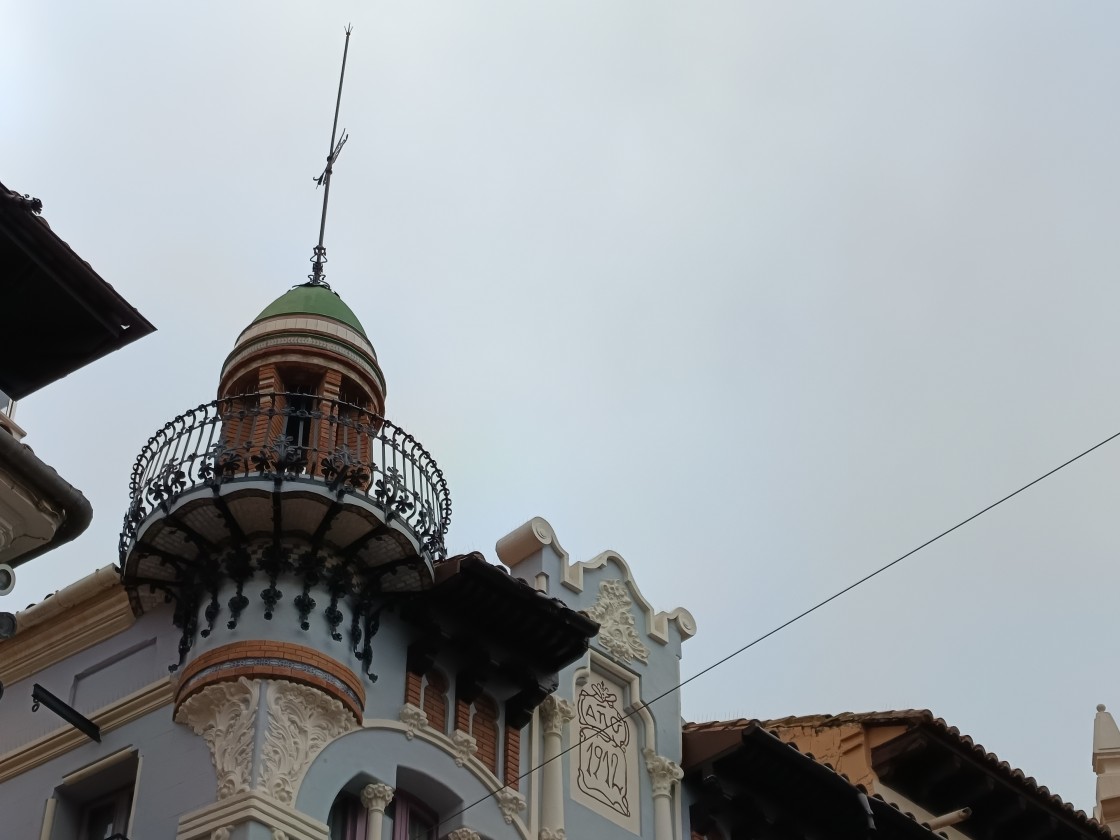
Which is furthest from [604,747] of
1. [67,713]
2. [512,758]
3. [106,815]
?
[67,713]

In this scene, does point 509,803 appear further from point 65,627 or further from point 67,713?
point 65,627

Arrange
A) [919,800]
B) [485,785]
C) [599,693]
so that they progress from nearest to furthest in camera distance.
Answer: [485,785] → [599,693] → [919,800]

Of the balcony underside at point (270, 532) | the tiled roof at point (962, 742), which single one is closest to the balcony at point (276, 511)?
the balcony underside at point (270, 532)

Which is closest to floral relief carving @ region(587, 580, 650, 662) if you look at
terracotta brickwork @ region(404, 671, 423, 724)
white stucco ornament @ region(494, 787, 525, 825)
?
white stucco ornament @ region(494, 787, 525, 825)

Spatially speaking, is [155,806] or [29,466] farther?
[155,806]

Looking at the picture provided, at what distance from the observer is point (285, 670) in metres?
18.6

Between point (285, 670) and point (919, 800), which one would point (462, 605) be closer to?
point (285, 670)

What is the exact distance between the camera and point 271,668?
61.0 ft

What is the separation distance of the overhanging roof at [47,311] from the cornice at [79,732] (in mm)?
4038

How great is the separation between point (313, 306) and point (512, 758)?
5.62 metres

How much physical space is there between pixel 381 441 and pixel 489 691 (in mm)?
2815

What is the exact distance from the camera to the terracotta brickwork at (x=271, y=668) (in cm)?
1855

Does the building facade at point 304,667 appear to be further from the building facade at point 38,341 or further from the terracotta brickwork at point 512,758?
the building facade at point 38,341

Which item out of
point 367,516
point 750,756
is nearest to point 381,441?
point 367,516
